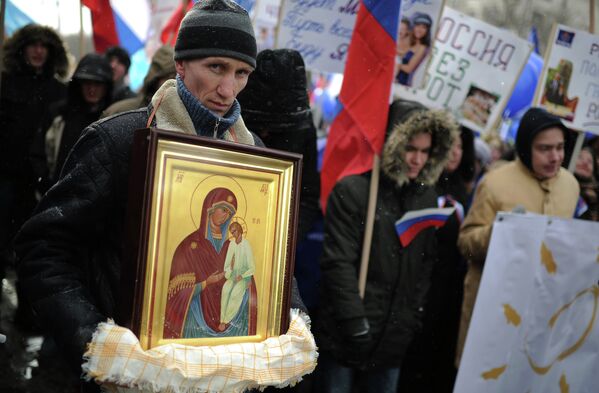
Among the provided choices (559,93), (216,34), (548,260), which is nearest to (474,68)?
(559,93)

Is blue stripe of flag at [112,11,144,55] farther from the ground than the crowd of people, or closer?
farther from the ground

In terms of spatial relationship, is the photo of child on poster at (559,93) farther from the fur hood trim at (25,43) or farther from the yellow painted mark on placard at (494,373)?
the fur hood trim at (25,43)

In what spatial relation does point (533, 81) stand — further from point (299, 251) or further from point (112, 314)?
point (112, 314)

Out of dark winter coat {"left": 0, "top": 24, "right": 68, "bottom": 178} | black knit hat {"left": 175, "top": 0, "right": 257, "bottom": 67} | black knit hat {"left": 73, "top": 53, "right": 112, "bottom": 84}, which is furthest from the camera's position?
dark winter coat {"left": 0, "top": 24, "right": 68, "bottom": 178}

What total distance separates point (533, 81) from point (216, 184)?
20.7 ft

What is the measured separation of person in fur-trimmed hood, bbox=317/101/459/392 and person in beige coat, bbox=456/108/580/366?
1.28 ft

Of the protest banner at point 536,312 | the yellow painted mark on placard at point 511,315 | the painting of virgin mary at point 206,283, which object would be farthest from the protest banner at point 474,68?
the painting of virgin mary at point 206,283

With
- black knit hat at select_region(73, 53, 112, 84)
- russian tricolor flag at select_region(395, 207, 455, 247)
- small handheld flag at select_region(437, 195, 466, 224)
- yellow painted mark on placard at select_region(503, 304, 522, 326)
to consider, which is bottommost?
yellow painted mark on placard at select_region(503, 304, 522, 326)

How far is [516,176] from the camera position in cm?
434

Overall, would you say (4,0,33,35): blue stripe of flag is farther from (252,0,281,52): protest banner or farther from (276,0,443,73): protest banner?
(252,0,281,52): protest banner

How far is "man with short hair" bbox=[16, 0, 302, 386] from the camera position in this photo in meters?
1.76

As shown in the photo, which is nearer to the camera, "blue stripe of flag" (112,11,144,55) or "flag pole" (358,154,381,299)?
"flag pole" (358,154,381,299)

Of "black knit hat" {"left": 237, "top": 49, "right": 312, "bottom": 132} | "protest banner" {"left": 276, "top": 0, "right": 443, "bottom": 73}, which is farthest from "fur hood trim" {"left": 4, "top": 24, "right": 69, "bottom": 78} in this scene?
"black knit hat" {"left": 237, "top": 49, "right": 312, "bottom": 132}

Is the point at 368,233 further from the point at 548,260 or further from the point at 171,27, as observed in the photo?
the point at 171,27
